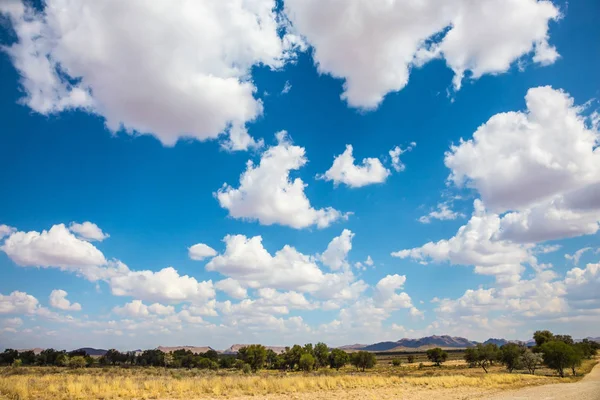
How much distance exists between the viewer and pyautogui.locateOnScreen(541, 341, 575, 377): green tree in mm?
55144

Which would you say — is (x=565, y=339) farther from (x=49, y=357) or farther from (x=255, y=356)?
(x=49, y=357)

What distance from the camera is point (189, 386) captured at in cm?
2856

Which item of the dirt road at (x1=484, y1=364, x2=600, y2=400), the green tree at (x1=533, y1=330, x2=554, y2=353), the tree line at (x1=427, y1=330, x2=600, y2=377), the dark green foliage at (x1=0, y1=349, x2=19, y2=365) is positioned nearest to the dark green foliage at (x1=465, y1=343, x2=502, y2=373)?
the tree line at (x1=427, y1=330, x2=600, y2=377)

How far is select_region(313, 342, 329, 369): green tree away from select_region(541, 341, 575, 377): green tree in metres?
50.9

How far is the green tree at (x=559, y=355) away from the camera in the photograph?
181ft

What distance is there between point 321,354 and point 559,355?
5358 cm

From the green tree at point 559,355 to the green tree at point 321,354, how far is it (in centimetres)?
5089

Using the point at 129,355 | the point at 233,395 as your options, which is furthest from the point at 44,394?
the point at 129,355

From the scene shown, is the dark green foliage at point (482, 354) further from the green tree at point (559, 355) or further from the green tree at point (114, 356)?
the green tree at point (114, 356)

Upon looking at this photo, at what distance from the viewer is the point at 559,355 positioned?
5569 cm

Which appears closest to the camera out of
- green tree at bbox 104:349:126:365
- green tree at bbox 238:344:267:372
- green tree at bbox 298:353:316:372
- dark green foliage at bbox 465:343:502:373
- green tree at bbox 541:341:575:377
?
green tree at bbox 541:341:575:377

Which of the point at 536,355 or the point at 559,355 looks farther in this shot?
the point at 536,355

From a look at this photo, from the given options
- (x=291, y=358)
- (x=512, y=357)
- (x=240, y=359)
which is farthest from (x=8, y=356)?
(x=512, y=357)

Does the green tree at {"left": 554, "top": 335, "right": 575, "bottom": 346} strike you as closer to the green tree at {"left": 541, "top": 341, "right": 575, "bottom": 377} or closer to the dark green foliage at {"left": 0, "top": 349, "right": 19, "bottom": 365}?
the green tree at {"left": 541, "top": 341, "right": 575, "bottom": 377}
